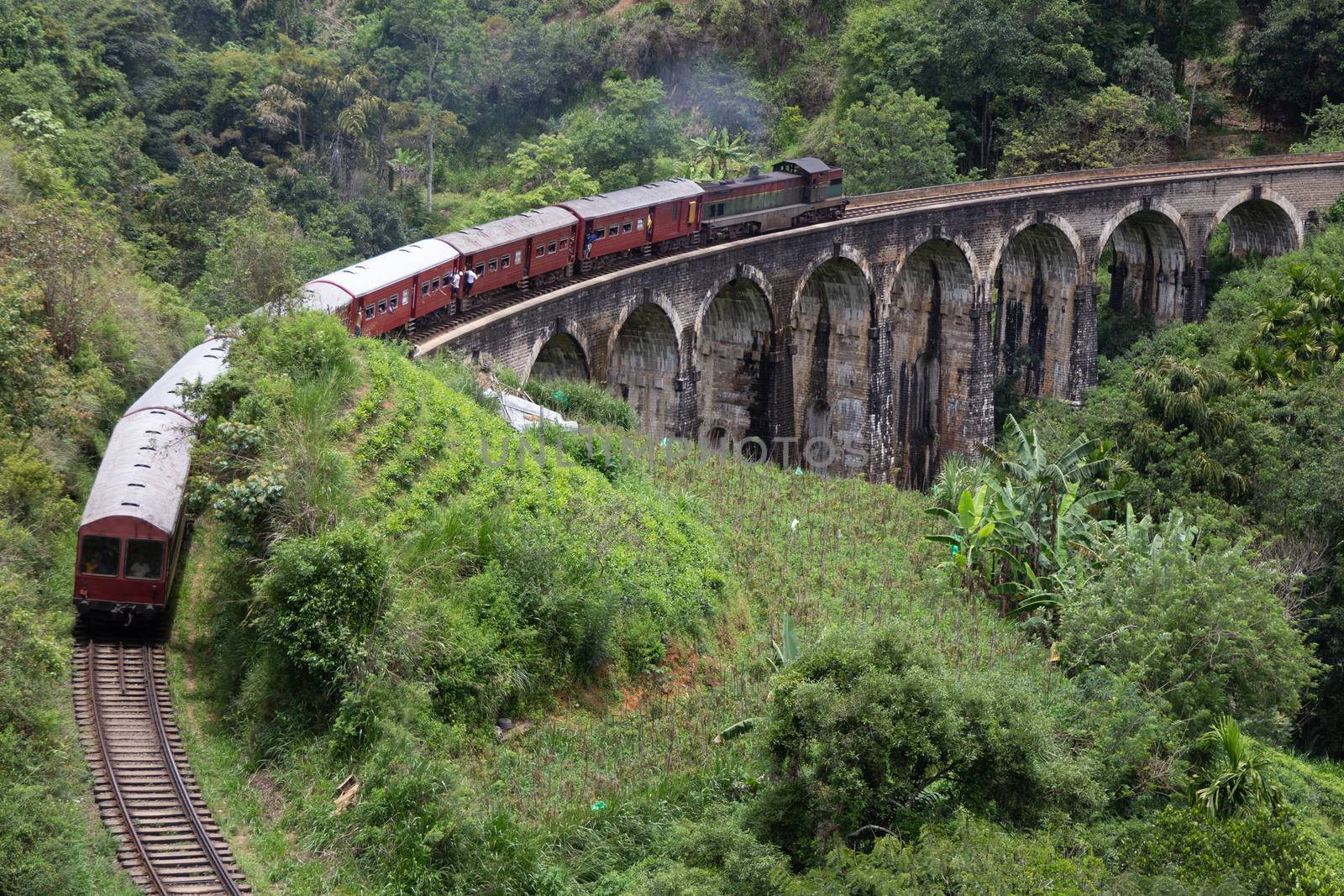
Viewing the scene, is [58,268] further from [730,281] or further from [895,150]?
[895,150]

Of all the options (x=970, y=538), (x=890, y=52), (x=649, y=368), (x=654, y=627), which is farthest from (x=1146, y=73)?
(x=654, y=627)

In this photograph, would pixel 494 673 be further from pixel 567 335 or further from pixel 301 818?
pixel 567 335

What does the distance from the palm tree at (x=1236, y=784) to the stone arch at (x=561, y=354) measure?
16822mm

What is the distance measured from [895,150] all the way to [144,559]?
42.8 m

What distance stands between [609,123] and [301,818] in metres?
46.5

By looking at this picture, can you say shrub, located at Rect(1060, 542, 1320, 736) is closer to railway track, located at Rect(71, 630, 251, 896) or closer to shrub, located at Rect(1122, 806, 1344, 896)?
shrub, located at Rect(1122, 806, 1344, 896)

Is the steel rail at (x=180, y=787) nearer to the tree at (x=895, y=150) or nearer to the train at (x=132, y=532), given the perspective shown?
the train at (x=132, y=532)

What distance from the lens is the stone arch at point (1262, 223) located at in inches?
2024

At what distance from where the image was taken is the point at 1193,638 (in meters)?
18.9

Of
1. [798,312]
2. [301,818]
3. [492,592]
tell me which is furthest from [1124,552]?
[798,312]

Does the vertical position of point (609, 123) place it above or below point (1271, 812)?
above

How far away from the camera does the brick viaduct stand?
33188 millimetres

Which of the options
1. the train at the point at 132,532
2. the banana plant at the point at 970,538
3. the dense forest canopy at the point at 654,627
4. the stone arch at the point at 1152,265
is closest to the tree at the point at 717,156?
the stone arch at the point at 1152,265

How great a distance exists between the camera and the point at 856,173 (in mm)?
55531
